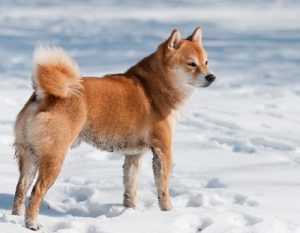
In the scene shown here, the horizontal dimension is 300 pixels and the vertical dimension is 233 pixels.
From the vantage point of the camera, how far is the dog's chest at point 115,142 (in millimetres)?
4766

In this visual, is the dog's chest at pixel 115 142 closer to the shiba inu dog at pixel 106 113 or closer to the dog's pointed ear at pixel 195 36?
the shiba inu dog at pixel 106 113

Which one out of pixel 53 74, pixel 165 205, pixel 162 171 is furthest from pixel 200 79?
pixel 53 74

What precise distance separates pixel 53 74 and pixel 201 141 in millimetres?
3372

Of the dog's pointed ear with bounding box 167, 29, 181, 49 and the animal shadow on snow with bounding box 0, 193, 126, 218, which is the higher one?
the dog's pointed ear with bounding box 167, 29, 181, 49

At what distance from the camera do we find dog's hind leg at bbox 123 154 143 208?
5209mm

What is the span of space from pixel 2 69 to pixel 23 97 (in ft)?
9.54

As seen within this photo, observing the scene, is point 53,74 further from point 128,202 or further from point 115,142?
point 128,202

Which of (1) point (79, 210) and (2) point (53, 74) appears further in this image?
(1) point (79, 210)

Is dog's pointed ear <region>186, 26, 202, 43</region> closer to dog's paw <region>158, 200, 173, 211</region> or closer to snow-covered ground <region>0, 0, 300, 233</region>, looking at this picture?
snow-covered ground <region>0, 0, 300, 233</region>

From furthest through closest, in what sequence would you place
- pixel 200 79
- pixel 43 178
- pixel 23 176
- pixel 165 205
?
pixel 200 79
pixel 165 205
pixel 23 176
pixel 43 178

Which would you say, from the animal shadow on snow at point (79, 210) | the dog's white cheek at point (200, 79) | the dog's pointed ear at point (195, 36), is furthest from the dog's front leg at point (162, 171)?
the dog's pointed ear at point (195, 36)

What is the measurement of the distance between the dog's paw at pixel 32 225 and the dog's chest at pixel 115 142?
2.15ft

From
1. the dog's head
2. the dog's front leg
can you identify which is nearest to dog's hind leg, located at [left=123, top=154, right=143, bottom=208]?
the dog's front leg

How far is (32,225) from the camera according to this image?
4.31 meters
